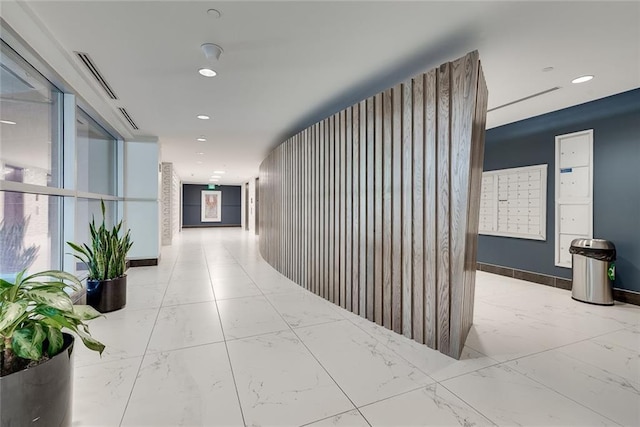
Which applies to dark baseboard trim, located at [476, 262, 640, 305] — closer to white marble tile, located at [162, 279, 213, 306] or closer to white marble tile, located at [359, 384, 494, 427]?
white marble tile, located at [359, 384, 494, 427]

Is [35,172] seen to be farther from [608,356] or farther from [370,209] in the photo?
[608,356]

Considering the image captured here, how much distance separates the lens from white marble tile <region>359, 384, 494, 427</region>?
1731mm

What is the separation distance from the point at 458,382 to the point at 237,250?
7560 mm

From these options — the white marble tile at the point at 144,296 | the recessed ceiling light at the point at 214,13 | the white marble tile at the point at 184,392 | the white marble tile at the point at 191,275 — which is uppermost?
the recessed ceiling light at the point at 214,13

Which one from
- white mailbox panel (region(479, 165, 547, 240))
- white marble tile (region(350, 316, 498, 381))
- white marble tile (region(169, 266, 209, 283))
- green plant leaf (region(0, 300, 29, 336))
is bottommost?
white marble tile (region(350, 316, 498, 381))

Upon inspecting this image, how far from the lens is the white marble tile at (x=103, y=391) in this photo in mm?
1752

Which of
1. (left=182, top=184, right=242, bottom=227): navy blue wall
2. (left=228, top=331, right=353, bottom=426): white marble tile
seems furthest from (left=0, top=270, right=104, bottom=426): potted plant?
(left=182, top=184, right=242, bottom=227): navy blue wall

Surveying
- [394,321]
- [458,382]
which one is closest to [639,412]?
[458,382]

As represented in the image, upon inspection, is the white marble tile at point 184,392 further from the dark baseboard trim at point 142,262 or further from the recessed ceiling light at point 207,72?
the dark baseboard trim at point 142,262

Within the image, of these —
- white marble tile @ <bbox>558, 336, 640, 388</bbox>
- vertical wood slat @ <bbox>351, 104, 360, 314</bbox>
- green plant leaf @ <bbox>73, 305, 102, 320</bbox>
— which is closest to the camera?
green plant leaf @ <bbox>73, 305, 102, 320</bbox>

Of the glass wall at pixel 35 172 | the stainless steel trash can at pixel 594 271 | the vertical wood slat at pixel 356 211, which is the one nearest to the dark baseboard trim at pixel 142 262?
the glass wall at pixel 35 172

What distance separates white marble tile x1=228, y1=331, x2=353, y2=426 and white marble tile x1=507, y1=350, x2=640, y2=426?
1.54m

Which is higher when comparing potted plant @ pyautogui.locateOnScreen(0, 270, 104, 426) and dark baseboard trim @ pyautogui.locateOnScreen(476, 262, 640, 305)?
potted plant @ pyautogui.locateOnScreen(0, 270, 104, 426)

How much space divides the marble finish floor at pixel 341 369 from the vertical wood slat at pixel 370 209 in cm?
30
